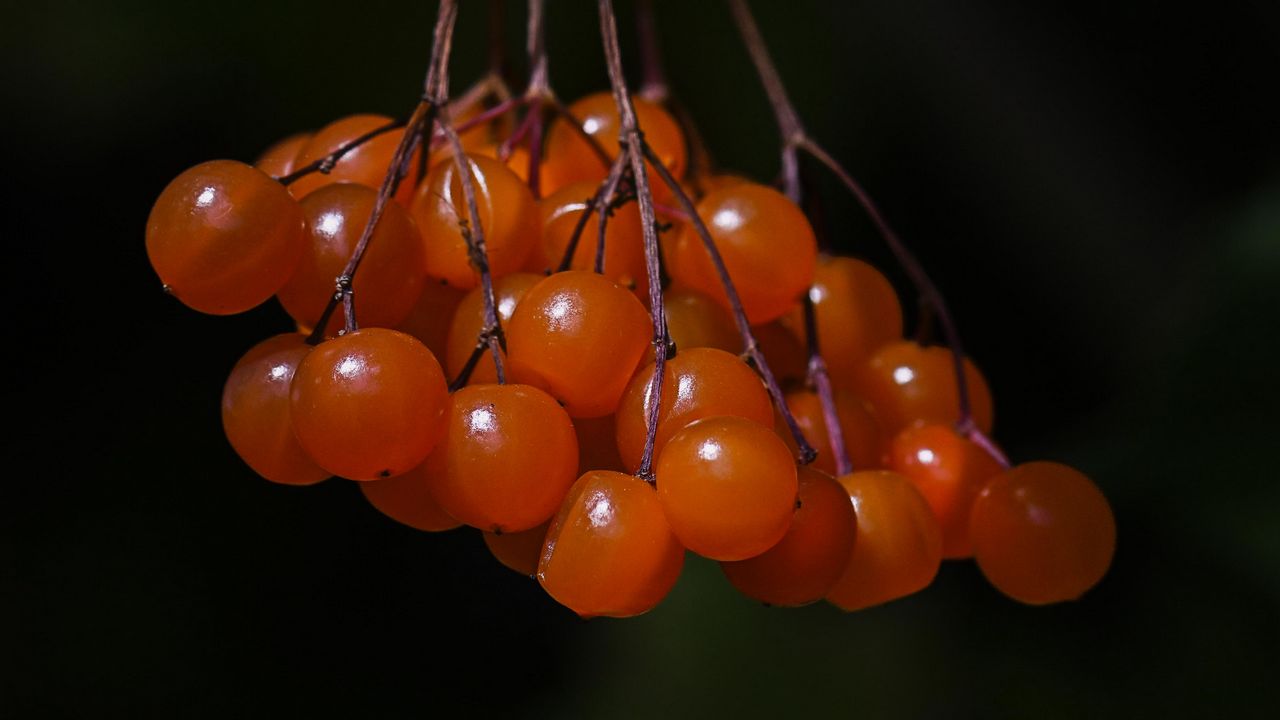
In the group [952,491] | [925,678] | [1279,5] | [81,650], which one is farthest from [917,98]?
[81,650]

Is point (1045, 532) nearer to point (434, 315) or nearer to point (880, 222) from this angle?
point (880, 222)

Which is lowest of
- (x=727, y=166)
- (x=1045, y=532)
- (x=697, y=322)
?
(x=727, y=166)

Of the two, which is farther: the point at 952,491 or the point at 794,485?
the point at 952,491

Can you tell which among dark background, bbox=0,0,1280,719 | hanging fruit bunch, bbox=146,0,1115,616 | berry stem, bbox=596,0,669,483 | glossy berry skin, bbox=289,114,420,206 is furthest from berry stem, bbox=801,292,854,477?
dark background, bbox=0,0,1280,719

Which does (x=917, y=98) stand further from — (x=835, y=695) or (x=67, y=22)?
(x=67, y=22)

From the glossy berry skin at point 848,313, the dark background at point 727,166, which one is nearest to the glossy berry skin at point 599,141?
the glossy berry skin at point 848,313

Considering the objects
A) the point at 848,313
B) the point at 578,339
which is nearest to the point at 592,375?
the point at 578,339
